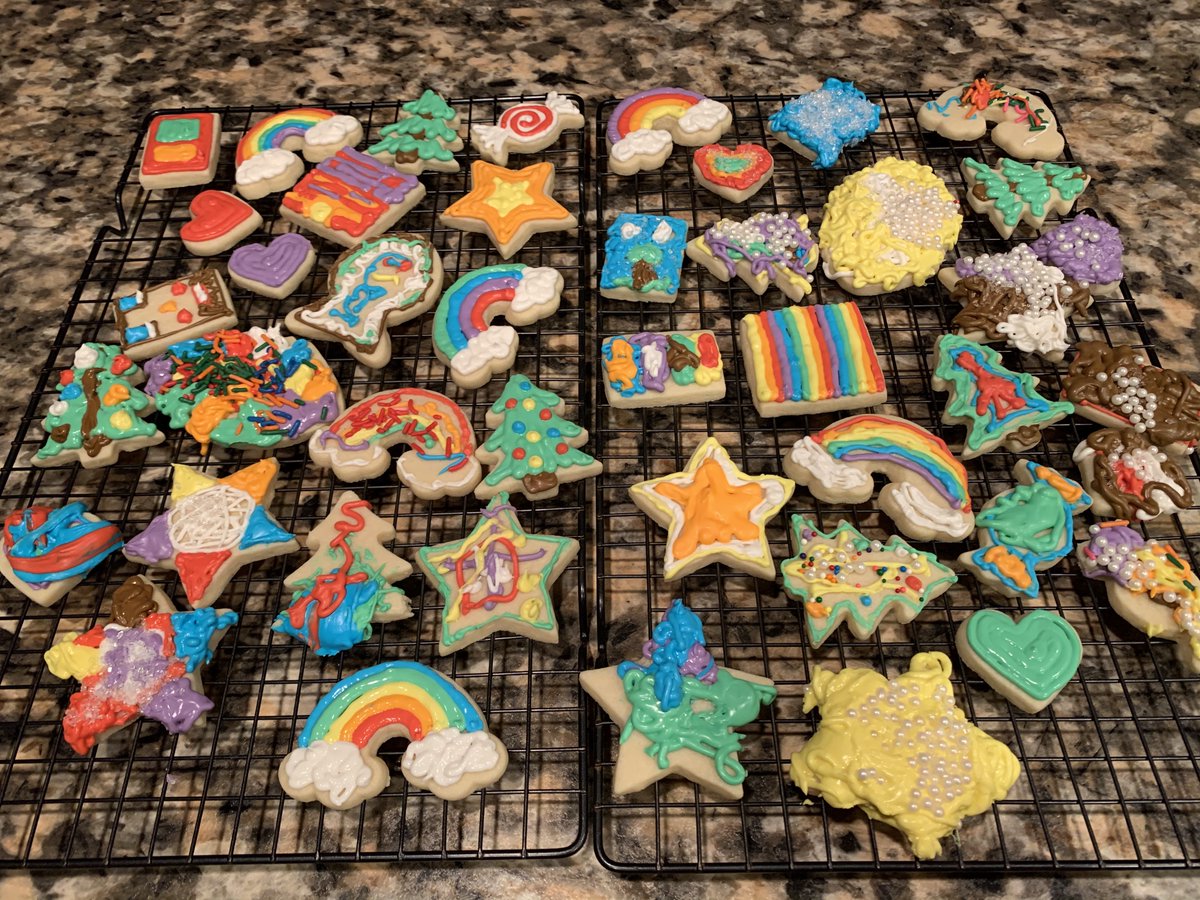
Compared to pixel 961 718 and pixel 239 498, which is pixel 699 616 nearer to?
pixel 961 718

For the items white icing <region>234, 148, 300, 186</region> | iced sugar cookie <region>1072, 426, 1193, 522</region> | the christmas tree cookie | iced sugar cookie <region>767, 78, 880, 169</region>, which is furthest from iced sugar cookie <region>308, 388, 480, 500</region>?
iced sugar cookie <region>1072, 426, 1193, 522</region>

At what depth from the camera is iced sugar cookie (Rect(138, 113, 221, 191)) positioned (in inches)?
87.0

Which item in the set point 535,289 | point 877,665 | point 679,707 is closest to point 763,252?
point 535,289

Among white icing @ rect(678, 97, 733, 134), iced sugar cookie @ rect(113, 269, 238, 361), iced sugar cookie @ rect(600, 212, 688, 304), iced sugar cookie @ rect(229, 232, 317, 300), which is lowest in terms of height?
iced sugar cookie @ rect(113, 269, 238, 361)

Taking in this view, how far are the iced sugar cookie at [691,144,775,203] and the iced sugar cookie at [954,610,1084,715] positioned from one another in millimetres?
1122

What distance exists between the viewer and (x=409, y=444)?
1826mm

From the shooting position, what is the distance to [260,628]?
1682 millimetres

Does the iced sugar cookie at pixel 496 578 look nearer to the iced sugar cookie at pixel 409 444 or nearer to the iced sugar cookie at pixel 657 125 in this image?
the iced sugar cookie at pixel 409 444

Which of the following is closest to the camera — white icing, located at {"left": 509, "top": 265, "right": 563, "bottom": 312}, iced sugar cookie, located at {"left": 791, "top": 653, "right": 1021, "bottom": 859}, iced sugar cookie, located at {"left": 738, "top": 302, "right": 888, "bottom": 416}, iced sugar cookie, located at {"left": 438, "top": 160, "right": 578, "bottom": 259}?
iced sugar cookie, located at {"left": 791, "top": 653, "right": 1021, "bottom": 859}

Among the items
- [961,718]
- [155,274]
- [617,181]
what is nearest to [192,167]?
[155,274]

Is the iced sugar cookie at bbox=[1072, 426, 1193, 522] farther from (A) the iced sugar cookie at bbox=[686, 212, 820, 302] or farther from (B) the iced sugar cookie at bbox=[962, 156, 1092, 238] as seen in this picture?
(A) the iced sugar cookie at bbox=[686, 212, 820, 302]

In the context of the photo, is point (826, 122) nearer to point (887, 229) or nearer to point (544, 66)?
point (887, 229)

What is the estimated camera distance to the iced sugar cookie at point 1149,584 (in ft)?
5.13

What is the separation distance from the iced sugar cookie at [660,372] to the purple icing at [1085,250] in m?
0.80
